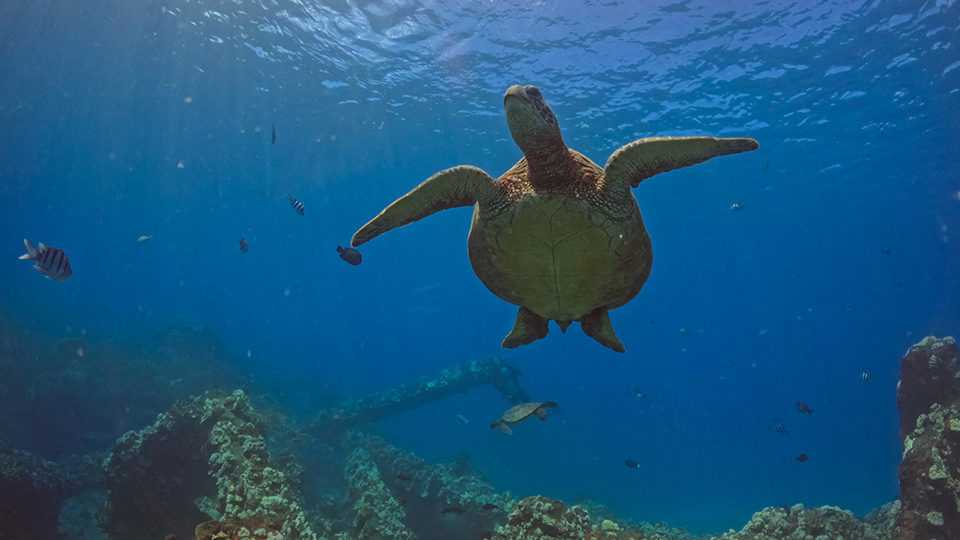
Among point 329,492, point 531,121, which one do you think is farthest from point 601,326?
point 329,492

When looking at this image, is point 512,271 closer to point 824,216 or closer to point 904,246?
point 824,216

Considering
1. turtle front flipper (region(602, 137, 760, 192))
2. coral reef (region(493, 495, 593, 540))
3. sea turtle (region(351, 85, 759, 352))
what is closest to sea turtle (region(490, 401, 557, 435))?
coral reef (region(493, 495, 593, 540))

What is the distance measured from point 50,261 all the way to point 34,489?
7110mm

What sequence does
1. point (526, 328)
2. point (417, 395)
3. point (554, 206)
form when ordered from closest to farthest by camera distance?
1. point (554, 206)
2. point (526, 328)
3. point (417, 395)

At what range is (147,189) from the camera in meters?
47.3

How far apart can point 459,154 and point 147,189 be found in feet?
140

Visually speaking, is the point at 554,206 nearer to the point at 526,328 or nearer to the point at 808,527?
the point at 526,328

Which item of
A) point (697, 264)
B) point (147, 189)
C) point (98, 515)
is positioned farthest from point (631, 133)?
point (147, 189)

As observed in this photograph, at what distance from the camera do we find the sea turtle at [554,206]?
3189 millimetres

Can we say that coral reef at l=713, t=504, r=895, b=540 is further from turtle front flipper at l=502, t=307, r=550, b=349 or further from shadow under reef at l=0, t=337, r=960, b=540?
turtle front flipper at l=502, t=307, r=550, b=349

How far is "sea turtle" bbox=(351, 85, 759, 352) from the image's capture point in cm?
319

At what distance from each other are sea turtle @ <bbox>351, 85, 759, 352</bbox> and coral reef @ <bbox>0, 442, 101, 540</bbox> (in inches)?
431

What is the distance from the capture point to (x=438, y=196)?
12.0 ft

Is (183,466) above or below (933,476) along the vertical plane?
below
